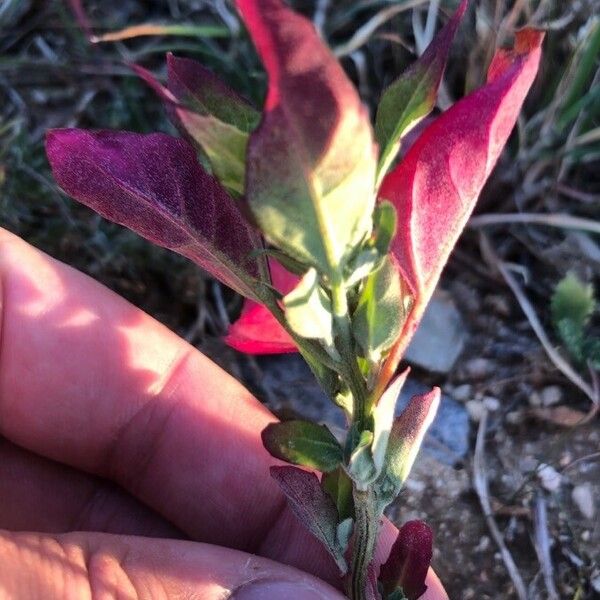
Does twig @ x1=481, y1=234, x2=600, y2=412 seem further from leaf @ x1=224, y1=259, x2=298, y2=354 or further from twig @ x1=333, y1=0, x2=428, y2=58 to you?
leaf @ x1=224, y1=259, x2=298, y2=354

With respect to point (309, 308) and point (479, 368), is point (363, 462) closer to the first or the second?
point (309, 308)

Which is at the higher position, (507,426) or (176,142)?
(176,142)

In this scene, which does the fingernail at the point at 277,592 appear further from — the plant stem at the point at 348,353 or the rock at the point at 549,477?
the rock at the point at 549,477

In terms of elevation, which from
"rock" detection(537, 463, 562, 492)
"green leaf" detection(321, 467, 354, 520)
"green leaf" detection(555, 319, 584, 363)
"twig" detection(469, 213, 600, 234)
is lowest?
"rock" detection(537, 463, 562, 492)

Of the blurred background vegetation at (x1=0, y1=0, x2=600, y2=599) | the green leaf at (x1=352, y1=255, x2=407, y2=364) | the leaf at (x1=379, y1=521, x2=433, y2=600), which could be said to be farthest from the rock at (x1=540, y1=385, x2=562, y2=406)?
the green leaf at (x1=352, y1=255, x2=407, y2=364)

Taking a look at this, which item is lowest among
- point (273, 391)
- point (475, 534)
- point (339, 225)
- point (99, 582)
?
point (475, 534)

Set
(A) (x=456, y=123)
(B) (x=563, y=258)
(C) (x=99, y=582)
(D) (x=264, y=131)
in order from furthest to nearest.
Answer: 1. (B) (x=563, y=258)
2. (C) (x=99, y=582)
3. (A) (x=456, y=123)
4. (D) (x=264, y=131)

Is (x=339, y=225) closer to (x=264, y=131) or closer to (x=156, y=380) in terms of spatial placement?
(x=264, y=131)

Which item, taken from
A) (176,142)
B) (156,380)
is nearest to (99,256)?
(156,380)
